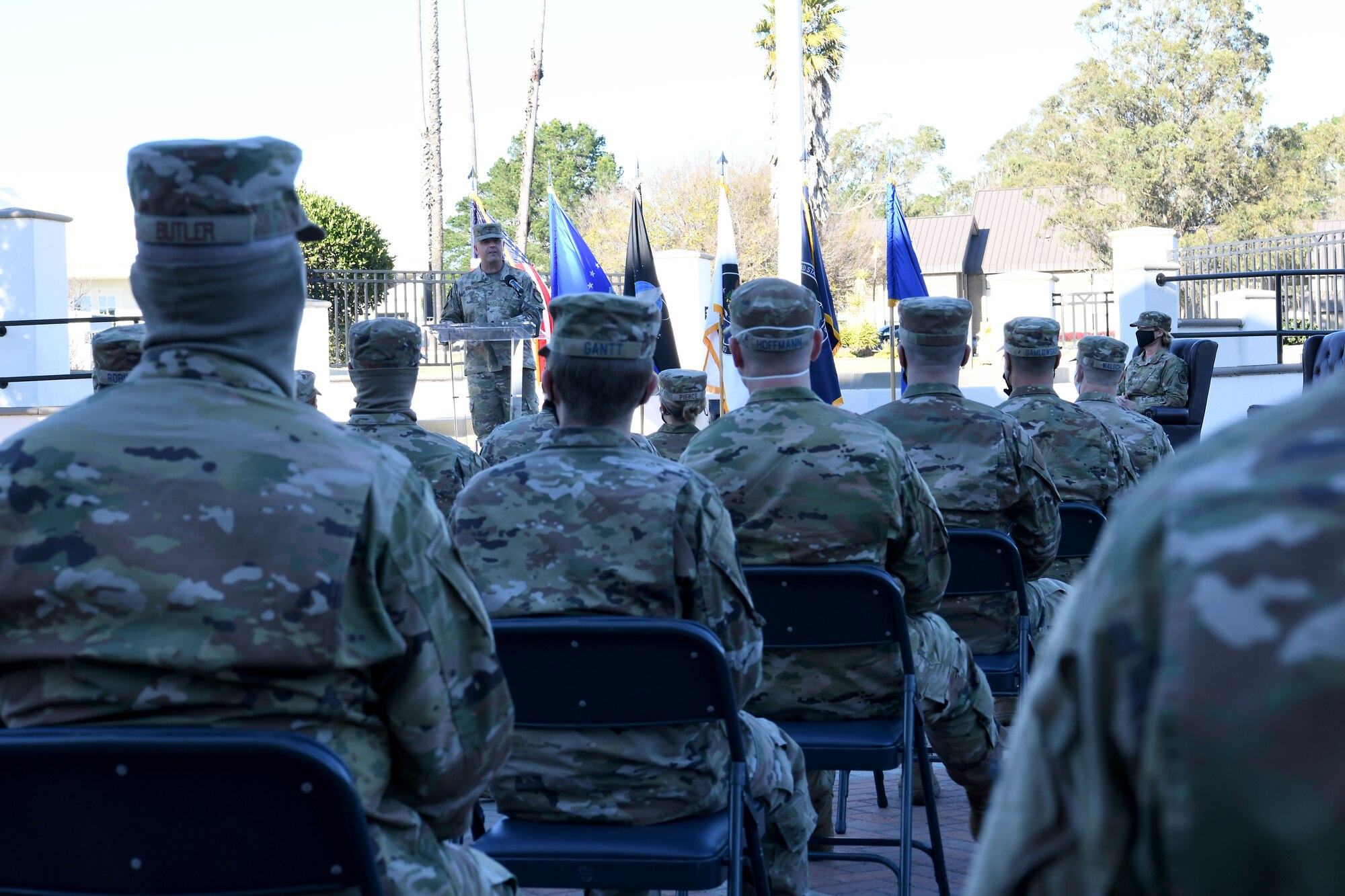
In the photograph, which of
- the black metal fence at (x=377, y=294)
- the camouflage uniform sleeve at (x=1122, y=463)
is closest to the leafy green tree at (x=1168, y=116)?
the black metal fence at (x=377, y=294)

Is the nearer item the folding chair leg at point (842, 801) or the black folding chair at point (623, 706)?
the black folding chair at point (623, 706)

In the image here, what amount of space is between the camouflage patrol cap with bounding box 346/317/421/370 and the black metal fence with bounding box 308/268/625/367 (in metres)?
12.0

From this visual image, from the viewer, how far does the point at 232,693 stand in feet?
5.86

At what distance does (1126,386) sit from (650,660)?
10.8m

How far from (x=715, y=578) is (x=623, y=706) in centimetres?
33

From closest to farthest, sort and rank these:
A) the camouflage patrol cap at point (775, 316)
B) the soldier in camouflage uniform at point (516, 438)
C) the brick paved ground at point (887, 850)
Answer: the camouflage patrol cap at point (775, 316) → the brick paved ground at point (887, 850) → the soldier in camouflage uniform at point (516, 438)

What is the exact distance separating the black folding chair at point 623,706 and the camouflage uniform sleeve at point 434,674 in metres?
0.55

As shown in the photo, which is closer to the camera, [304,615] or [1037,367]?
[304,615]

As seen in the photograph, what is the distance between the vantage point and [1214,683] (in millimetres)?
677

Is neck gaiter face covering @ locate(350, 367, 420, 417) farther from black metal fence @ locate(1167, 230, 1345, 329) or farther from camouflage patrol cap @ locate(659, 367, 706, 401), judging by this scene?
black metal fence @ locate(1167, 230, 1345, 329)

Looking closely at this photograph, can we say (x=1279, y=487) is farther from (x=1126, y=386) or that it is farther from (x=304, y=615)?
(x=1126, y=386)

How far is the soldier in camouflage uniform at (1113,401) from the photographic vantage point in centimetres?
672

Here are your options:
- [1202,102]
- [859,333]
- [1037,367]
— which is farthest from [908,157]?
[1037,367]

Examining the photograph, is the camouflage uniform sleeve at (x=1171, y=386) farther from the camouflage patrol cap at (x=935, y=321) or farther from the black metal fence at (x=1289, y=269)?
the camouflage patrol cap at (x=935, y=321)
